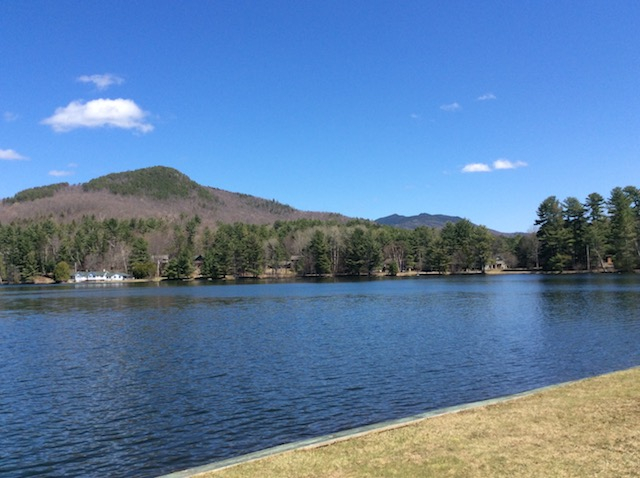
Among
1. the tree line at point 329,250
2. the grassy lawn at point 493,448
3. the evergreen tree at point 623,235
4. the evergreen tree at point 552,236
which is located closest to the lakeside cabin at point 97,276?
the tree line at point 329,250

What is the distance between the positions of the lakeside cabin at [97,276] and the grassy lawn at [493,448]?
526 ft

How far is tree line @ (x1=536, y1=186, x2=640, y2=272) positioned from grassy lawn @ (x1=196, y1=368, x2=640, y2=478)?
113m

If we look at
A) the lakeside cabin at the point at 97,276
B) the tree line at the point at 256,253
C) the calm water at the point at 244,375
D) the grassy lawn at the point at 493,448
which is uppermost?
the tree line at the point at 256,253

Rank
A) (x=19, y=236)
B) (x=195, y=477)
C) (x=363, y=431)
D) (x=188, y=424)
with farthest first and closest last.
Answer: (x=19, y=236), (x=188, y=424), (x=363, y=431), (x=195, y=477)

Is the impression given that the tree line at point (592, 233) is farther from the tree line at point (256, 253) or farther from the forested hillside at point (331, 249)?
the tree line at point (256, 253)

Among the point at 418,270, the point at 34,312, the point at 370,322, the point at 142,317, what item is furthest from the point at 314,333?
the point at 418,270

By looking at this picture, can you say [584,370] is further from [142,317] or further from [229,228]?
[229,228]

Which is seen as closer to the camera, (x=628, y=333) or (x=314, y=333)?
(x=628, y=333)

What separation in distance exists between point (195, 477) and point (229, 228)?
174829mm

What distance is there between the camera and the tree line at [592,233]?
358 feet

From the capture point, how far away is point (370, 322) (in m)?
37.7

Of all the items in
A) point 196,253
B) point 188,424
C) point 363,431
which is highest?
point 196,253

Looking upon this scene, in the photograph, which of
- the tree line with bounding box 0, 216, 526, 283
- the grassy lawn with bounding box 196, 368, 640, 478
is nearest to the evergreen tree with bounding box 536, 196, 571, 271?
the tree line with bounding box 0, 216, 526, 283

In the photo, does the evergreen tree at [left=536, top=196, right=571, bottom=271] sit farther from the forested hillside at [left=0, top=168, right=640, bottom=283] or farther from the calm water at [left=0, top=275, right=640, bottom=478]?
the calm water at [left=0, top=275, right=640, bottom=478]
